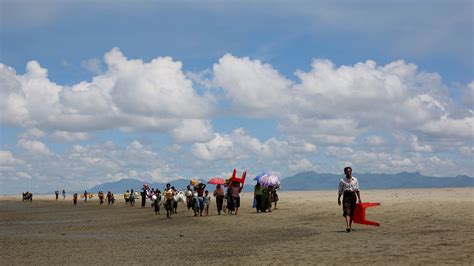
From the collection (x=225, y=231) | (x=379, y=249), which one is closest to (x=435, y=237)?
(x=379, y=249)

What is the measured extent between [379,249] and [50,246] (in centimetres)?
1062

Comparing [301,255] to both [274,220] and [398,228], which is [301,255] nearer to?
[398,228]

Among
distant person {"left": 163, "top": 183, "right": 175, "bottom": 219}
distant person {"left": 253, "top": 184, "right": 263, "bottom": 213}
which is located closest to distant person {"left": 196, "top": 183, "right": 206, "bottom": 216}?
distant person {"left": 163, "top": 183, "right": 175, "bottom": 219}

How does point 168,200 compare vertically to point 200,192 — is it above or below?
below

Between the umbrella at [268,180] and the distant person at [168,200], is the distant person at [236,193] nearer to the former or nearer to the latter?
the umbrella at [268,180]

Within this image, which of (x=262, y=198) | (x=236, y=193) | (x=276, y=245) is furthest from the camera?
(x=262, y=198)

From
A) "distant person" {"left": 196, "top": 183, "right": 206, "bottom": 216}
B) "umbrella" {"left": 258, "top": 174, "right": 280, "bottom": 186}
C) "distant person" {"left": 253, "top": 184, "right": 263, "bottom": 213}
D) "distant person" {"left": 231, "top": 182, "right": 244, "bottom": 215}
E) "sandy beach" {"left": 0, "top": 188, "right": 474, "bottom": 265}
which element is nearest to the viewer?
"sandy beach" {"left": 0, "top": 188, "right": 474, "bottom": 265}

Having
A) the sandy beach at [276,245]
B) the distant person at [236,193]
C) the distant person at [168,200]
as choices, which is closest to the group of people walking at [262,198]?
the distant person at [236,193]

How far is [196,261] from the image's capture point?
1295 centimetres

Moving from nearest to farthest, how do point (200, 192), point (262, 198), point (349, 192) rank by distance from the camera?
1. point (349, 192)
2. point (262, 198)
3. point (200, 192)

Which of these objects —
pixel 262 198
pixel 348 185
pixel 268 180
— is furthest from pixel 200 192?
pixel 348 185

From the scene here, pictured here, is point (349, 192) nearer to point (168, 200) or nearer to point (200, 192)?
point (200, 192)

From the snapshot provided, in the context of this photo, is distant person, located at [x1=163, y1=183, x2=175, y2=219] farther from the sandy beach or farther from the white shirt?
the white shirt

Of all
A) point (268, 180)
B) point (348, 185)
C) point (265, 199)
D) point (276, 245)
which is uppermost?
point (268, 180)
